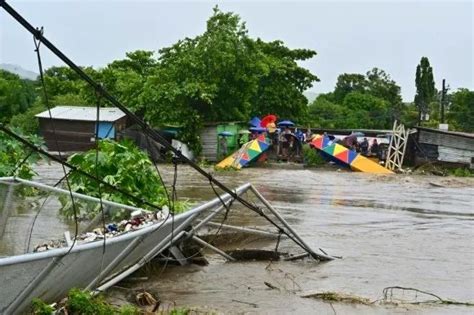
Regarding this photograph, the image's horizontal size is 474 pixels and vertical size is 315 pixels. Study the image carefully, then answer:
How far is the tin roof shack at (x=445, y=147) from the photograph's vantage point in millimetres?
30453

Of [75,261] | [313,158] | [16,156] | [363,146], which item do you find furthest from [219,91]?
[75,261]

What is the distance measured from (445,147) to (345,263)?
2247 cm

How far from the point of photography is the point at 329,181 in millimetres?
25641

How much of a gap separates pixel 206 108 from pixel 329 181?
1009cm

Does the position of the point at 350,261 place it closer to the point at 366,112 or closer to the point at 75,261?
the point at 75,261

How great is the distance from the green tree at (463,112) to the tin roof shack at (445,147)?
1352 centimetres

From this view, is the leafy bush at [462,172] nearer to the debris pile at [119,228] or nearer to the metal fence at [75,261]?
the metal fence at [75,261]

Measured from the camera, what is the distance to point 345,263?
10148 mm

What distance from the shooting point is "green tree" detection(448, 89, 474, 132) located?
4425 cm

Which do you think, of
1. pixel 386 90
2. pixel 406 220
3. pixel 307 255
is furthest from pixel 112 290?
pixel 386 90

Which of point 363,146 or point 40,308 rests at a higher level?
point 363,146

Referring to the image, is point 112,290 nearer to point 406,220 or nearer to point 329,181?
point 406,220

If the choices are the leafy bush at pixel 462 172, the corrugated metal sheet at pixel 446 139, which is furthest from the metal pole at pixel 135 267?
the corrugated metal sheet at pixel 446 139

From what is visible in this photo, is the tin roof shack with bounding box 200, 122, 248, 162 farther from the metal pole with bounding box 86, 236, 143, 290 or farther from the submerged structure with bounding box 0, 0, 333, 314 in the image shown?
the metal pole with bounding box 86, 236, 143, 290
